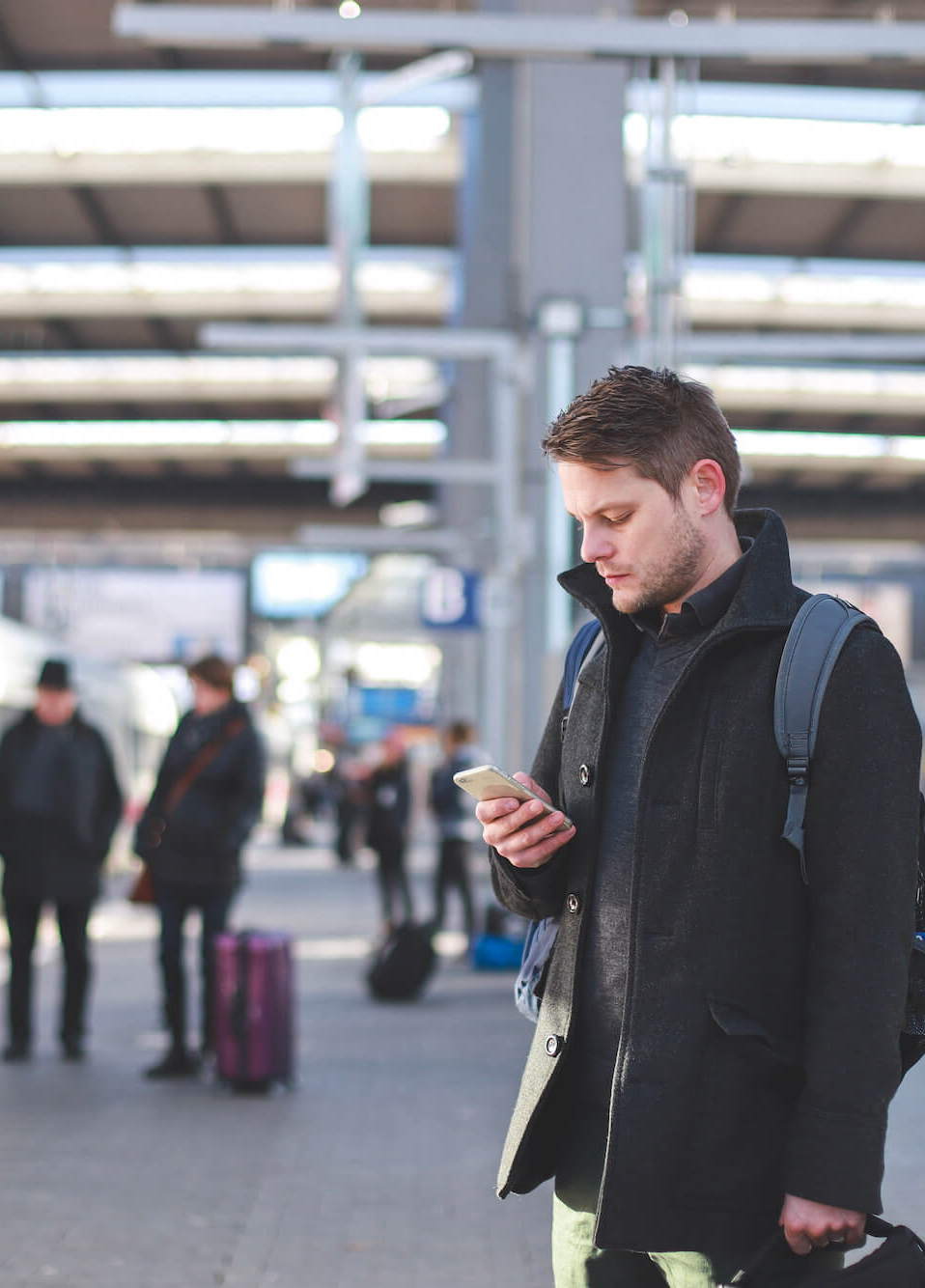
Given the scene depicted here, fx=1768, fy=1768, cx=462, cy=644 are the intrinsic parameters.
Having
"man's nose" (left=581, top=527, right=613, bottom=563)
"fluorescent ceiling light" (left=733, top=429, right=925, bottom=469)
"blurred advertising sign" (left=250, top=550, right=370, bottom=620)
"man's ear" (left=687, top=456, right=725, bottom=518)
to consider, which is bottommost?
"man's nose" (left=581, top=527, right=613, bottom=563)

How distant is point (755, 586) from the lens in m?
2.20

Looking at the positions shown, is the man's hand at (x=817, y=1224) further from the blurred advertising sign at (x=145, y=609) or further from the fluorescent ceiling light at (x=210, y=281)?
the blurred advertising sign at (x=145, y=609)

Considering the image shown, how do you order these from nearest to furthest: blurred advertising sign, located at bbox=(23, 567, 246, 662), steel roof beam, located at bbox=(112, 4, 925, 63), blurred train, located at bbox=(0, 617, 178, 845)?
steel roof beam, located at bbox=(112, 4, 925, 63)
blurred train, located at bbox=(0, 617, 178, 845)
blurred advertising sign, located at bbox=(23, 567, 246, 662)

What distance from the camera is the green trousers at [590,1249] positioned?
2.13 meters

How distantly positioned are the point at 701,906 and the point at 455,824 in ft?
35.2

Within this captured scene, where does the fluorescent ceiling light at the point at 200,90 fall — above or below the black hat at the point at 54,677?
above

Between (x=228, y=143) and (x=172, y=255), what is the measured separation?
12.4 feet

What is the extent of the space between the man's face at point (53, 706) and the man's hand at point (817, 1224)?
6.66m

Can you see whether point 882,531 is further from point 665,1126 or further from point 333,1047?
point 665,1126

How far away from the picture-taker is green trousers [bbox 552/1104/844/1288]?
213 centimetres

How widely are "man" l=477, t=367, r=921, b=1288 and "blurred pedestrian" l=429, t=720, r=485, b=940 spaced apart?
10.2 m

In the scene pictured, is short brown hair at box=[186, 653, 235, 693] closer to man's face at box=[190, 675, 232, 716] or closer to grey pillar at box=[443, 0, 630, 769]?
man's face at box=[190, 675, 232, 716]

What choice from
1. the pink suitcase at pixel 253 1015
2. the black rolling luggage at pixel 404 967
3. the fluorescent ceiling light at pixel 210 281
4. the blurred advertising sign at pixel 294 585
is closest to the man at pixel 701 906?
the pink suitcase at pixel 253 1015

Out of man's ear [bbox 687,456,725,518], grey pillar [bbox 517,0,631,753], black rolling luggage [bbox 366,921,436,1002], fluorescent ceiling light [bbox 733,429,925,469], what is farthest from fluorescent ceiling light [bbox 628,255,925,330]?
man's ear [bbox 687,456,725,518]
